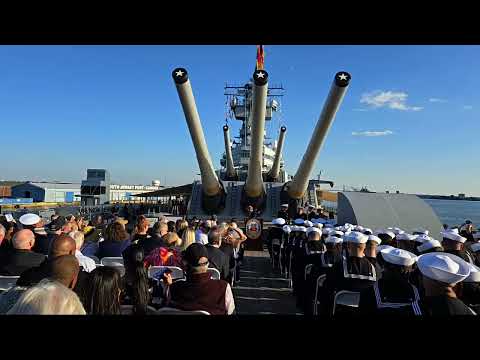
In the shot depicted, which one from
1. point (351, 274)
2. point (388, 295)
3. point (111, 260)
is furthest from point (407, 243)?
point (111, 260)

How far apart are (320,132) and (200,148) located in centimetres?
317

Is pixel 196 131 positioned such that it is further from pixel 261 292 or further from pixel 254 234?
pixel 261 292

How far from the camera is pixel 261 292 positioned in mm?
5742

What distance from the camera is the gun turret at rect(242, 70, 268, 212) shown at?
7594 mm

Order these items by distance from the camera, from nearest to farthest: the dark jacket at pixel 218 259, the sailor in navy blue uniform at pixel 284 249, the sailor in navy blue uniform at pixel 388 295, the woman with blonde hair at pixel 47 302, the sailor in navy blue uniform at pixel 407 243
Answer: the woman with blonde hair at pixel 47 302 → the sailor in navy blue uniform at pixel 388 295 → the dark jacket at pixel 218 259 → the sailor in navy blue uniform at pixel 407 243 → the sailor in navy blue uniform at pixel 284 249

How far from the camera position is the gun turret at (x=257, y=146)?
7.59 meters

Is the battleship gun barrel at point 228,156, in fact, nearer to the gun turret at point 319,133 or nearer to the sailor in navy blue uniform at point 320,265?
the gun turret at point 319,133

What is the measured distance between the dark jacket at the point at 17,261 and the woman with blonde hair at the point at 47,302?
216 cm

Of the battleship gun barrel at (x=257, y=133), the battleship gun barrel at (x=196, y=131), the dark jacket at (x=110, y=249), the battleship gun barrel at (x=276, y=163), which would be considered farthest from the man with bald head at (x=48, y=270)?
the battleship gun barrel at (x=276, y=163)
